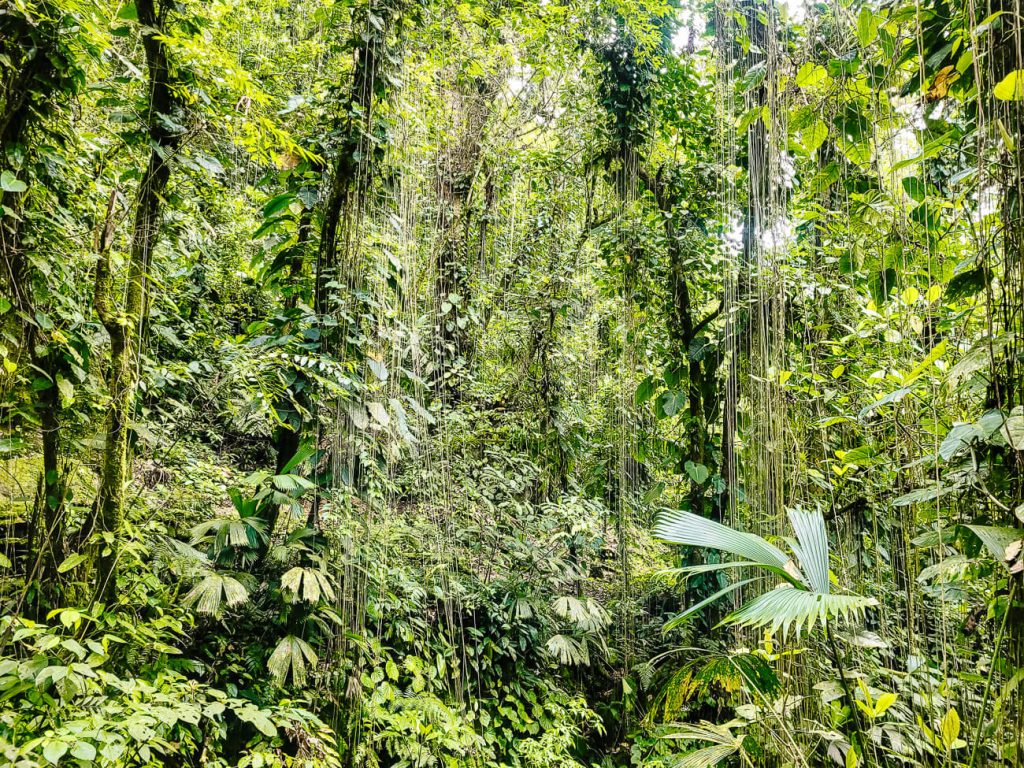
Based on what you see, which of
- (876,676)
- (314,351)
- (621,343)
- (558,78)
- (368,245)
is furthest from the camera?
(558,78)

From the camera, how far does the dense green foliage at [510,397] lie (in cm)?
143

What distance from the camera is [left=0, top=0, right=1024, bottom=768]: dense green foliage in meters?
1.43

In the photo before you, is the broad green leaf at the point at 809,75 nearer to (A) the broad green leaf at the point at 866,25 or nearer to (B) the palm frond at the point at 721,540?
(A) the broad green leaf at the point at 866,25

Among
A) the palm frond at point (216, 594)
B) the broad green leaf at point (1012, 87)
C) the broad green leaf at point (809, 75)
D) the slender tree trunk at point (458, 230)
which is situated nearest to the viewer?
the broad green leaf at point (1012, 87)

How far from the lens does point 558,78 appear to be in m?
4.32

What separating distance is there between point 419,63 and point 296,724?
9.25 feet

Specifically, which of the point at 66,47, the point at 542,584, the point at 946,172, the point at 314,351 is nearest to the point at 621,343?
the point at 542,584

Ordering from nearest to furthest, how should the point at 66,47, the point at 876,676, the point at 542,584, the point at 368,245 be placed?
the point at 66,47 → the point at 876,676 → the point at 368,245 → the point at 542,584

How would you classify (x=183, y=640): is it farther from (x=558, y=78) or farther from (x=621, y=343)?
(x=558, y=78)

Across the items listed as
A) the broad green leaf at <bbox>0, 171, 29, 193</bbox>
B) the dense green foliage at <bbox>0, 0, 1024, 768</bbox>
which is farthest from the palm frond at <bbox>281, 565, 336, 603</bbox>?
the broad green leaf at <bbox>0, 171, 29, 193</bbox>

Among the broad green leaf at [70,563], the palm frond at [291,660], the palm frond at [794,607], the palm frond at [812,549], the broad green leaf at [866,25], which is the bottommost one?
the palm frond at [291,660]

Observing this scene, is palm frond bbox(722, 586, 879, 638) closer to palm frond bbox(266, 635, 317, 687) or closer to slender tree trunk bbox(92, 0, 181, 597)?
palm frond bbox(266, 635, 317, 687)

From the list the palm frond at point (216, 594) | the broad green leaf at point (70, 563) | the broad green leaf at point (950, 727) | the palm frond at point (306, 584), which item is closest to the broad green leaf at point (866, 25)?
the broad green leaf at point (950, 727)

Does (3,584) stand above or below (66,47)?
below
